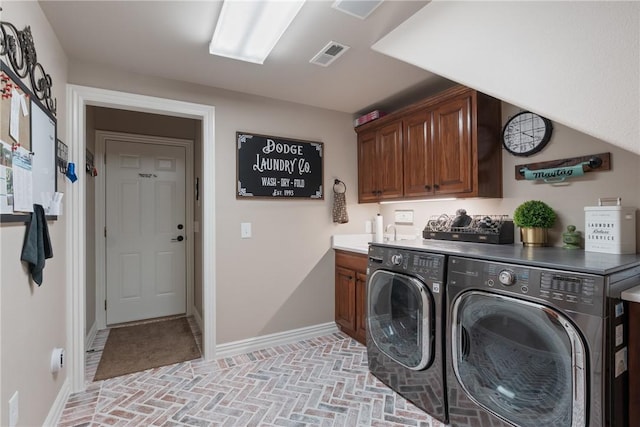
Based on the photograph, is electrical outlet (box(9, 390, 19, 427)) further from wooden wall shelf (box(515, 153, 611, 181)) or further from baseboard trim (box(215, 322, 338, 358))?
wooden wall shelf (box(515, 153, 611, 181))

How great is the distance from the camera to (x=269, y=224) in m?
2.89

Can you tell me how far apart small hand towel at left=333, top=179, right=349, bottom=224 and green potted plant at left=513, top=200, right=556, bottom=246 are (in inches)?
60.3

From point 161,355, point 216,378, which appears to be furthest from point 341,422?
point 161,355

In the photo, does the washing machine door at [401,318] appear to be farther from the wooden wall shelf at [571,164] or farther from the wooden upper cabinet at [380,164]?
the wooden wall shelf at [571,164]

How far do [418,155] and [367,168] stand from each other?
687 millimetres

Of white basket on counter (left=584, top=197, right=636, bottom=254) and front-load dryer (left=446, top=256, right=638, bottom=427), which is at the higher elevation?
white basket on counter (left=584, top=197, right=636, bottom=254)

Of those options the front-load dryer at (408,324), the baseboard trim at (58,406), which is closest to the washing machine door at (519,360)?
the front-load dryer at (408,324)

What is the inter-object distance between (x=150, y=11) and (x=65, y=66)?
0.95 metres

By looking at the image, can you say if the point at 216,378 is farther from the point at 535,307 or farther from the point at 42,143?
the point at 535,307

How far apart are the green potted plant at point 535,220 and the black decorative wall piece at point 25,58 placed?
9.25ft

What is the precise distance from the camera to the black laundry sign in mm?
2740

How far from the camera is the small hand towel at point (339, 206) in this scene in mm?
3145

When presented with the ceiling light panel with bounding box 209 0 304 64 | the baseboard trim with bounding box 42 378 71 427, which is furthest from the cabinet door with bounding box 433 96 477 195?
the baseboard trim with bounding box 42 378 71 427

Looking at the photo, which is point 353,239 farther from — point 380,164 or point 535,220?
point 535,220
